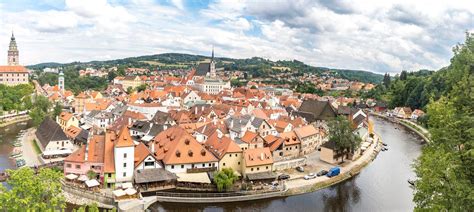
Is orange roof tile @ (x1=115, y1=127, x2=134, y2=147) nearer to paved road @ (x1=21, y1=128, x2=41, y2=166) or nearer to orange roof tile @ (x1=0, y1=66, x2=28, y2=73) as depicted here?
paved road @ (x1=21, y1=128, x2=41, y2=166)

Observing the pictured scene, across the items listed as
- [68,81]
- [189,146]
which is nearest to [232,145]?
[189,146]

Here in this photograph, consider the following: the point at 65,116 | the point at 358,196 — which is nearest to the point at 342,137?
the point at 358,196

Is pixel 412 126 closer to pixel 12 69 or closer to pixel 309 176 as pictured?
pixel 309 176

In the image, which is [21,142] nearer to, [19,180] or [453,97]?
[19,180]

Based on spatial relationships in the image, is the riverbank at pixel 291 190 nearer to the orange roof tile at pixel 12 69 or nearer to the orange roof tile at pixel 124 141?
the orange roof tile at pixel 124 141

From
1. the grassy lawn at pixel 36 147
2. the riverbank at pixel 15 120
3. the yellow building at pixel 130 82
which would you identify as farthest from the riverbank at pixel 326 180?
the yellow building at pixel 130 82

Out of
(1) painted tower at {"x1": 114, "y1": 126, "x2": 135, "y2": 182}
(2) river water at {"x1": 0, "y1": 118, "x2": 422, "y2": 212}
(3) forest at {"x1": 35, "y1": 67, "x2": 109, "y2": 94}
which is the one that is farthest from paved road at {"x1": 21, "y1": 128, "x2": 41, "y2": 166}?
(3) forest at {"x1": 35, "y1": 67, "x2": 109, "y2": 94}
